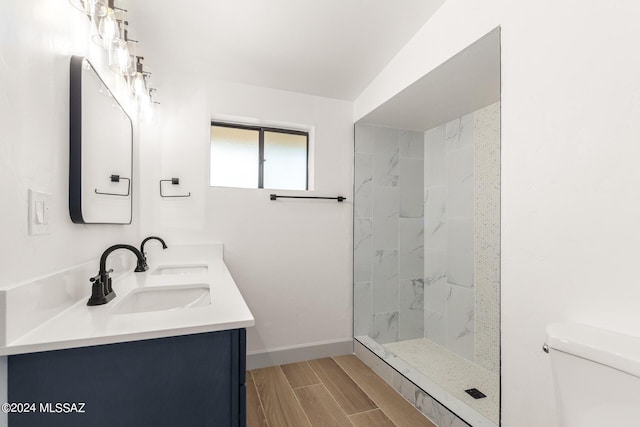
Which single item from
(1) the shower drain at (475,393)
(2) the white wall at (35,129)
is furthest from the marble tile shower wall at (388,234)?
(2) the white wall at (35,129)

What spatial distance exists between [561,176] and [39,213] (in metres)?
1.71

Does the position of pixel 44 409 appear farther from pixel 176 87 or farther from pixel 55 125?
pixel 176 87

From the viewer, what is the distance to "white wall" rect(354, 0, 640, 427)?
3.07ft

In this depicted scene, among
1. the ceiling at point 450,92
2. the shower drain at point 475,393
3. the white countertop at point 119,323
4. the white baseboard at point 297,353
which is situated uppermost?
the ceiling at point 450,92

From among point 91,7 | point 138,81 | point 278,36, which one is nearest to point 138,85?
point 138,81

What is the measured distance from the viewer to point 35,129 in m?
0.95

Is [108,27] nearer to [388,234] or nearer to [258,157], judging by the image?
[258,157]

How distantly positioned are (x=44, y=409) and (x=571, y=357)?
1439mm

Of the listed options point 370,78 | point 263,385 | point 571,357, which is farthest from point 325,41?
point 263,385

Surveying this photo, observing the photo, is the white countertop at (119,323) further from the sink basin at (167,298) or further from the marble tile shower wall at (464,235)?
the marble tile shower wall at (464,235)

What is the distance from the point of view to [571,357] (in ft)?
3.09

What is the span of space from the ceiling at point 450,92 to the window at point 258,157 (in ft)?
2.07

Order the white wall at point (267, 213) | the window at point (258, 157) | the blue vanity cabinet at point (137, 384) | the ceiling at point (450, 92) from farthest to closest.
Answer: the window at point (258, 157) < the white wall at point (267, 213) < the ceiling at point (450, 92) < the blue vanity cabinet at point (137, 384)

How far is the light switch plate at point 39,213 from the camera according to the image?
93 centimetres
